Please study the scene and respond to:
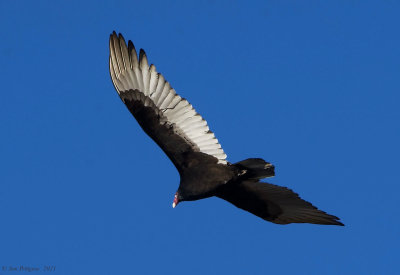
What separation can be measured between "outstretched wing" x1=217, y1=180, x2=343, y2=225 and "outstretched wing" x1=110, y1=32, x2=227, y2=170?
772mm

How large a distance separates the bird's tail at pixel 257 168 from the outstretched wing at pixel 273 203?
601 millimetres

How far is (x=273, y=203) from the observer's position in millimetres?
10102

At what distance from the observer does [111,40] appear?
31.8 ft

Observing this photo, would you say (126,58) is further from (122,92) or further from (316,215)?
(316,215)

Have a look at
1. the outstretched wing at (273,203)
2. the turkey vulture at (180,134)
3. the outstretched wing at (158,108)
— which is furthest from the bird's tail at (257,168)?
the outstretched wing at (273,203)

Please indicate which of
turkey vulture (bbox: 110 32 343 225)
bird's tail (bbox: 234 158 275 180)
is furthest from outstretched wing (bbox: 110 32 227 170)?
bird's tail (bbox: 234 158 275 180)

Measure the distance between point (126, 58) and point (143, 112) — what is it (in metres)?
0.84

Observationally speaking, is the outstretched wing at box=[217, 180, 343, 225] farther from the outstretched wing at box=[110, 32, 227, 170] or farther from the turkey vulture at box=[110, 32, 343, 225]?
the outstretched wing at box=[110, 32, 227, 170]

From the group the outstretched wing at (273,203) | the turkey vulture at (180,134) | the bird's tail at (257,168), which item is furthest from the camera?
the outstretched wing at (273,203)

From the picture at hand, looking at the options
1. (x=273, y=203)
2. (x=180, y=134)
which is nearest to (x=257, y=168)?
(x=180, y=134)

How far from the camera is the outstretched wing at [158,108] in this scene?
9.34 m

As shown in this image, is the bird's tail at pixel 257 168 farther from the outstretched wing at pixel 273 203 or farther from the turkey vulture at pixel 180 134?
the outstretched wing at pixel 273 203

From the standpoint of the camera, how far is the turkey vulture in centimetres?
928

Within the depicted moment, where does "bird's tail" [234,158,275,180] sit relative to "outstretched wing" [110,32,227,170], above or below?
below
